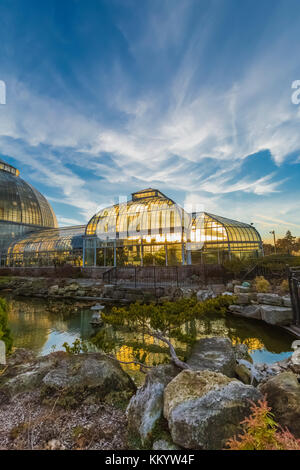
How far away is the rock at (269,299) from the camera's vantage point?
12.5 metres

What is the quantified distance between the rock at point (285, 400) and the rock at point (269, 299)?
1051 centimetres

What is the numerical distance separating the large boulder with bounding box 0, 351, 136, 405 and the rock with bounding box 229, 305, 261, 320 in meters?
10.2

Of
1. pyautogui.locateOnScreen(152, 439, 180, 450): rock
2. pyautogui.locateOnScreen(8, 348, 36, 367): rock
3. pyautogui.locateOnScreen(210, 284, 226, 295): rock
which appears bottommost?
pyautogui.locateOnScreen(8, 348, 36, 367): rock

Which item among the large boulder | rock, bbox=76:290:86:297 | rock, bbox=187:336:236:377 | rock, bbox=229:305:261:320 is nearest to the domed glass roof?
rock, bbox=76:290:86:297

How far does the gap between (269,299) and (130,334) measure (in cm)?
878

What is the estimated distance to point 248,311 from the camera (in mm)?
12891

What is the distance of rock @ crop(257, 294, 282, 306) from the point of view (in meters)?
12.5

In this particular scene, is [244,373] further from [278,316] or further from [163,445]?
[278,316]

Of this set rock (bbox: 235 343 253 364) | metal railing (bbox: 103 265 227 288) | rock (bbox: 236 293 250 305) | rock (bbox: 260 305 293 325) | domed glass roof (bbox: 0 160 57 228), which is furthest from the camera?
domed glass roof (bbox: 0 160 57 228)

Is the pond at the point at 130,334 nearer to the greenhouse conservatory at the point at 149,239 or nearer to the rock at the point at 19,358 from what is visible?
the rock at the point at 19,358

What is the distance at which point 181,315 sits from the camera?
6727 mm

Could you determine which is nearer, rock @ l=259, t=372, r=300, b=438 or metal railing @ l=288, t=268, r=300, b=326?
rock @ l=259, t=372, r=300, b=438

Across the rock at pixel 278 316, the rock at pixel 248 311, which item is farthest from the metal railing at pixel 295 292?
the rock at pixel 248 311

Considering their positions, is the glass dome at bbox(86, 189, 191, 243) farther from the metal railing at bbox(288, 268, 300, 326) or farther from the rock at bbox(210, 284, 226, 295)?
the metal railing at bbox(288, 268, 300, 326)
